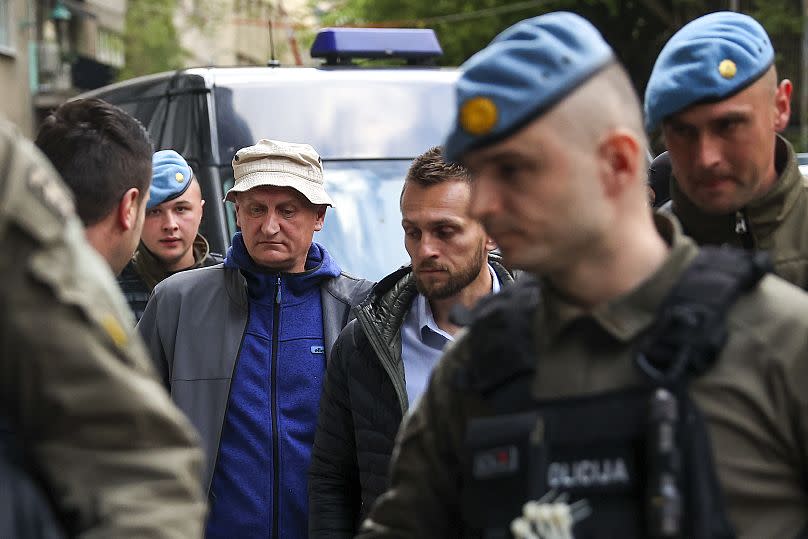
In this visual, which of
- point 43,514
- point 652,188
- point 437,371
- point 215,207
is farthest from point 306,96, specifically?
point 43,514

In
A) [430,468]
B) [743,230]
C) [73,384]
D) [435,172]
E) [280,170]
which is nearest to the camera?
[73,384]

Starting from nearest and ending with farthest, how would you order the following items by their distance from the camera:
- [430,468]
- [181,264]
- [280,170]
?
[430,468], [280,170], [181,264]

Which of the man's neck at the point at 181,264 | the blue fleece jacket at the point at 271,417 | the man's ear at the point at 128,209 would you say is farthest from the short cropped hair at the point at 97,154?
the man's neck at the point at 181,264

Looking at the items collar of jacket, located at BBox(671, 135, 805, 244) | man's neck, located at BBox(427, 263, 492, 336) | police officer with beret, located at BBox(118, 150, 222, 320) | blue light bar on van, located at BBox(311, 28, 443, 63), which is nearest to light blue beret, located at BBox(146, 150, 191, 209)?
police officer with beret, located at BBox(118, 150, 222, 320)

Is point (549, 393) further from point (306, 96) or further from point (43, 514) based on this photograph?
point (306, 96)

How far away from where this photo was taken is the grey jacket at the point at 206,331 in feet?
16.8

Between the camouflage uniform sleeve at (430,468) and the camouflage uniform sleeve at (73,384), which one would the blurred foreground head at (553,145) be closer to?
the camouflage uniform sleeve at (430,468)

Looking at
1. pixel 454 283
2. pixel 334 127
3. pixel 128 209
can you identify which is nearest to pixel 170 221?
pixel 334 127

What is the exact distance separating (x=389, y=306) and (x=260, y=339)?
0.80 meters

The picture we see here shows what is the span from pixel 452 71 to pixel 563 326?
612 centimetres

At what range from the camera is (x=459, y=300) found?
15.1 feet

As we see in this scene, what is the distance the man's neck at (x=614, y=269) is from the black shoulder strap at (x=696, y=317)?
7 centimetres

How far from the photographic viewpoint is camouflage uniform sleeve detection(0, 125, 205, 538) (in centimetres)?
214

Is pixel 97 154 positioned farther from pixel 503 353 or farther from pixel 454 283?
pixel 503 353
